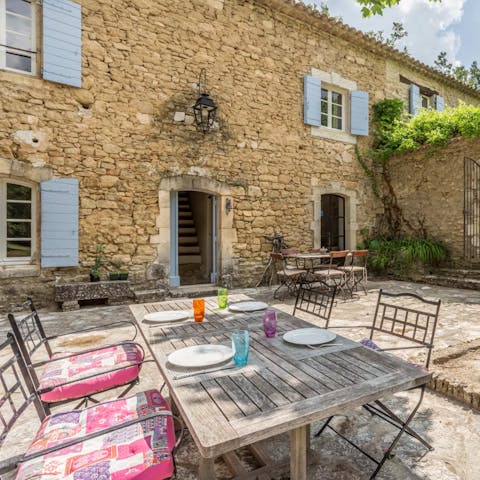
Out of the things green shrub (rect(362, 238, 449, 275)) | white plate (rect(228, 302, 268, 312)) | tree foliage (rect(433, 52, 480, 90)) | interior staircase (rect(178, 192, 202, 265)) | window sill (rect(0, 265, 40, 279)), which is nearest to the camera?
white plate (rect(228, 302, 268, 312))

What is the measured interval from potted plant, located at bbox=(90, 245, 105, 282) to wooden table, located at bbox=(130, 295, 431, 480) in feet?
11.8

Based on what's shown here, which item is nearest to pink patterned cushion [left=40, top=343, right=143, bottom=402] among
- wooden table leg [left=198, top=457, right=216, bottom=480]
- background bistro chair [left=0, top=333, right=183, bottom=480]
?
background bistro chair [left=0, top=333, right=183, bottom=480]

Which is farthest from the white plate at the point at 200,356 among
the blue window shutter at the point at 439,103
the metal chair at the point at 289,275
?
the blue window shutter at the point at 439,103

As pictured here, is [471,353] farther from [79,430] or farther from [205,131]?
[205,131]

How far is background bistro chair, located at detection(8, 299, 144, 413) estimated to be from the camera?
5.28ft

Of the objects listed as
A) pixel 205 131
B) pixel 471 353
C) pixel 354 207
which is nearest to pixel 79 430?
pixel 471 353

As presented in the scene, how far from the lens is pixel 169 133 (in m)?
5.65

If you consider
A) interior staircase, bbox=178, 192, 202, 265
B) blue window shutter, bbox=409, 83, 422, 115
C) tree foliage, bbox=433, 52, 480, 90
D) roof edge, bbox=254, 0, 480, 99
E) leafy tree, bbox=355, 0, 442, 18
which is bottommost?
interior staircase, bbox=178, 192, 202, 265

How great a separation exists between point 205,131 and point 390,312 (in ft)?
14.0

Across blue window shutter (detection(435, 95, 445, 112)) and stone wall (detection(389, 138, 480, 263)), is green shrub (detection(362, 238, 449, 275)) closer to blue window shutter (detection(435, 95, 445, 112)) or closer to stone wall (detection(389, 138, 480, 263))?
stone wall (detection(389, 138, 480, 263))

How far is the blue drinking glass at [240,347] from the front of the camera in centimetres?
139

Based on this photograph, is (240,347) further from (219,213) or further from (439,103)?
(439,103)

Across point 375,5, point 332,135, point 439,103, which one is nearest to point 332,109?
point 332,135

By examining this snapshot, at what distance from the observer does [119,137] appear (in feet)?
17.2
